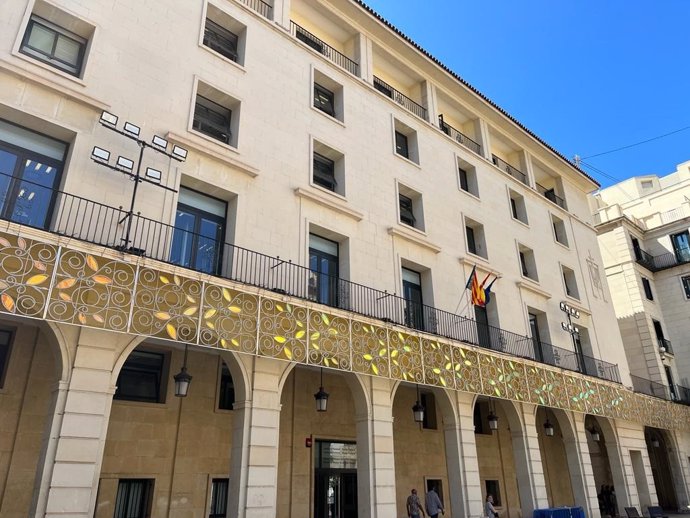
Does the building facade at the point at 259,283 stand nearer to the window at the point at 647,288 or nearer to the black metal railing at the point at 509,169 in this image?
the black metal railing at the point at 509,169

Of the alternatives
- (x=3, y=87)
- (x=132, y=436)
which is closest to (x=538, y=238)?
(x=132, y=436)

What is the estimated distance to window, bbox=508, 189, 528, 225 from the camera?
23.5m

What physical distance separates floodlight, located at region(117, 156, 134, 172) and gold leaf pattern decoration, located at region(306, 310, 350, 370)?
4.93 meters

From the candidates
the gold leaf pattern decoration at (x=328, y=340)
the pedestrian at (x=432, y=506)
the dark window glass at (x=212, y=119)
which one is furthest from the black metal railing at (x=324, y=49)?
the pedestrian at (x=432, y=506)

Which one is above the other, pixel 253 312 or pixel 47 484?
pixel 253 312

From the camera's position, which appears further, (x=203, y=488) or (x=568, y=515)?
(x=568, y=515)

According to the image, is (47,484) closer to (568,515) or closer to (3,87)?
(3,87)

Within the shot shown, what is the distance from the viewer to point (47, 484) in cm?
821

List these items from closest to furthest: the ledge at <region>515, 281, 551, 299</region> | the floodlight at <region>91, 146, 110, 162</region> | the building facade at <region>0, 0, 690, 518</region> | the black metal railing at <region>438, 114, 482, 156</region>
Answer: the building facade at <region>0, 0, 690, 518</region>, the floodlight at <region>91, 146, 110, 162</region>, the ledge at <region>515, 281, 551, 299</region>, the black metal railing at <region>438, 114, 482, 156</region>

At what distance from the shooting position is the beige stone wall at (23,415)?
9977 millimetres

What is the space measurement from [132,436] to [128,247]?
4575mm

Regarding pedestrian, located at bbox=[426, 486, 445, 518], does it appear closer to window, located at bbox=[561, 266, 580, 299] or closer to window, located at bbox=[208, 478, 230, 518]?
window, located at bbox=[208, 478, 230, 518]

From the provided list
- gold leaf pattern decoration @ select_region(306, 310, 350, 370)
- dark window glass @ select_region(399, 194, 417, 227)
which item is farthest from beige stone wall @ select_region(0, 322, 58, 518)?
dark window glass @ select_region(399, 194, 417, 227)

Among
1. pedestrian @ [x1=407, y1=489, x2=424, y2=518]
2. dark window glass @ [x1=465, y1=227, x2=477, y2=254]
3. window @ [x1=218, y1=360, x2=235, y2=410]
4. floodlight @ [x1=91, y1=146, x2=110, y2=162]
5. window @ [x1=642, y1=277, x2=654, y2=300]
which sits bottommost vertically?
pedestrian @ [x1=407, y1=489, x2=424, y2=518]
